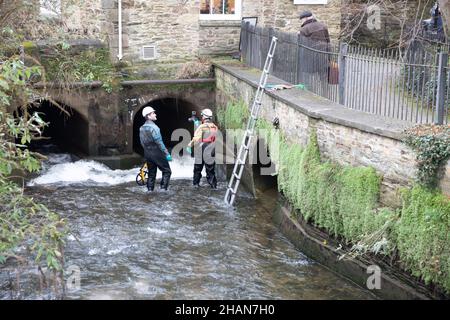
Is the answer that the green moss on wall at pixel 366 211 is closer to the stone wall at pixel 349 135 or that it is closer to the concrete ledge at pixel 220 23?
the stone wall at pixel 349 135

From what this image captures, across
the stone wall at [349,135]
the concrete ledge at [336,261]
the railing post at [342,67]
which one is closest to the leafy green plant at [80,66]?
the stone wall at [349,135]

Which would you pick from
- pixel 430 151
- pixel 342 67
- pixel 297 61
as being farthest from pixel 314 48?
pixel 430 151

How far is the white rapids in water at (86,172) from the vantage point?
17578 millimetres

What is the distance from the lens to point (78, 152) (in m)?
20.2

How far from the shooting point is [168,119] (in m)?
22.1

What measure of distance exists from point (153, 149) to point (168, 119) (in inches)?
227

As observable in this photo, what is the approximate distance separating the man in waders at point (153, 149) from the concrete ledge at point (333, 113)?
2.42 m

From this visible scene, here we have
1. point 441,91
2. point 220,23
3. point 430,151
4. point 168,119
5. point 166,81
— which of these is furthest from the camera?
point 168,119

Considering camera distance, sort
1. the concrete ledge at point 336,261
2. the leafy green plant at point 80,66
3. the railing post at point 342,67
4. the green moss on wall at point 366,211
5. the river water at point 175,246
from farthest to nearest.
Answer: the leafy green plant at point 80,66 → the railing post at point 342,67 → the river water at point 175,246 → the concrete ledge at point 336,261 → the green moss on wall at point 366,211

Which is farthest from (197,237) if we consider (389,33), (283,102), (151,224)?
(389,33)

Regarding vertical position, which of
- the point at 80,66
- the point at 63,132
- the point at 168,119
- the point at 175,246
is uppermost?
the point at 80,66

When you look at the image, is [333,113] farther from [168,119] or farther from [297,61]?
[168,119]
